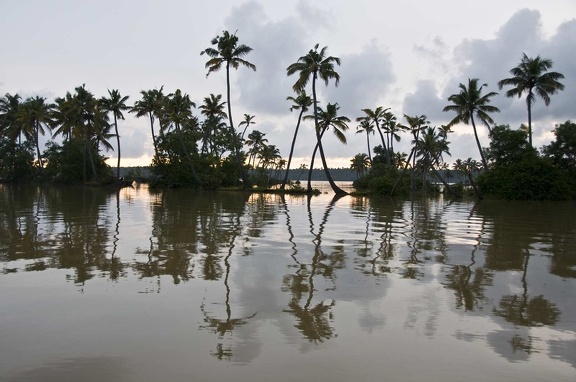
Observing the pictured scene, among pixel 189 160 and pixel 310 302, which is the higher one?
pixel 189 160

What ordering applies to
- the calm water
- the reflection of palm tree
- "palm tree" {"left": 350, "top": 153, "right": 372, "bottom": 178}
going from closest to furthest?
Answer: the calm water < the reflection of palm tree < "palm tree" {"left": 350, "top": 153, "right": 372, "bottom": 178}

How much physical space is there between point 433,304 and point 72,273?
6.02 m

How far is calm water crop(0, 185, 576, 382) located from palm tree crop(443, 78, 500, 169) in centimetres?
4081

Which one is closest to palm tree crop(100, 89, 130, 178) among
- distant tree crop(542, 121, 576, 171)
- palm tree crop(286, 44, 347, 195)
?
palm tree crop(286, 44, 347, 195)

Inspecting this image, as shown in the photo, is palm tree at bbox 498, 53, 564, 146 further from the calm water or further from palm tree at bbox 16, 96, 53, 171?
palm tree at bbox 16, 96, 53, 171

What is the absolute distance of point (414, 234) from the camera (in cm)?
1478

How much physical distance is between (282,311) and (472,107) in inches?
1942

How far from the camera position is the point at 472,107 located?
50.2m

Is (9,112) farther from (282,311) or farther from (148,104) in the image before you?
(282,311)

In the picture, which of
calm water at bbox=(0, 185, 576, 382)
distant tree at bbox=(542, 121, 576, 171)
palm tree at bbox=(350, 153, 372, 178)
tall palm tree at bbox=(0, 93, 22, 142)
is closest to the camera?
calm water at bbox=(0, 185, 576, 382)

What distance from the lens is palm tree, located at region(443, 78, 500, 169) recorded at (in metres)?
A: 49.8

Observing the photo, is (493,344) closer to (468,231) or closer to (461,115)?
(468,231)

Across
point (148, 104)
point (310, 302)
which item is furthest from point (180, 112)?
point (310, 302)

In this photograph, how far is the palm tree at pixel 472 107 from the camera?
49781mm
